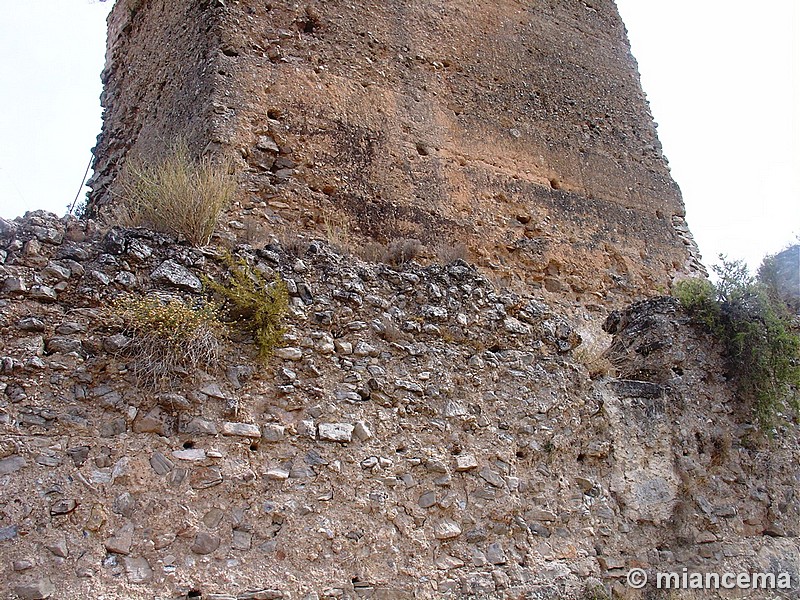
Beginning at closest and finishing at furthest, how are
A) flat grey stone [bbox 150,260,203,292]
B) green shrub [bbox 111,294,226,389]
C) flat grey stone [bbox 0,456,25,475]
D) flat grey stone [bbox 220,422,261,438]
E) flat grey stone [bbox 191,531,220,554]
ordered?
1. flat grey stone [bbox 0,456,25,475]
2. flat grey stone [bbox 191,531,220,554]
3. green shrub [bbox 111,294,226,389]
4. flat grey stone [bbox 220,422,261,438]
5. flat grey stone [bbox 150,260,203,292]

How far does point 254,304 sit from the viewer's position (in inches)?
158

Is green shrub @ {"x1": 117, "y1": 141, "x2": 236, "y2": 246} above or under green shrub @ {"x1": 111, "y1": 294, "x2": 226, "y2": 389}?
above

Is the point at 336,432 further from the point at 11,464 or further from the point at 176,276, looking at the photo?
the point at 11,464

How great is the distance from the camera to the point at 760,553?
5332 millimetres

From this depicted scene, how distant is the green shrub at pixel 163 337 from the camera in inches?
141

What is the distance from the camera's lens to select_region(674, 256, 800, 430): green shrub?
5895 millimetres

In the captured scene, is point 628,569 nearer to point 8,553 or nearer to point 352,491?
point 352,491

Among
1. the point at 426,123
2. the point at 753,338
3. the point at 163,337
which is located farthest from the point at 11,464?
the point at 426,123

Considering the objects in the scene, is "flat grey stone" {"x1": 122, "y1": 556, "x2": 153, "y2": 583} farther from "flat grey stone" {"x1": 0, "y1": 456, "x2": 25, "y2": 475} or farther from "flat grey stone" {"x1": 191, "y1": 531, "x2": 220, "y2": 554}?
"flat grey stone" {"x1": 0, "y1": 456, "x2": 25, "y2": 475}

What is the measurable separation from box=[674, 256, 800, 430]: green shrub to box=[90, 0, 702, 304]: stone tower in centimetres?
235

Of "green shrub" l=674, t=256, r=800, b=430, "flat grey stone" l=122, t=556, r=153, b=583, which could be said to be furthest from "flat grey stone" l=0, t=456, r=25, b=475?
"green shrub" l=674, t=256, r=800, b=430

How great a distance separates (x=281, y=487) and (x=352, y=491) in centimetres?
40

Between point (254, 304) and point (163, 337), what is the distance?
0.55 m

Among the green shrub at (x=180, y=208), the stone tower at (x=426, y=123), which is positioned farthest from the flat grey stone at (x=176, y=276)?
the stone tower at (x=426, y=123)
